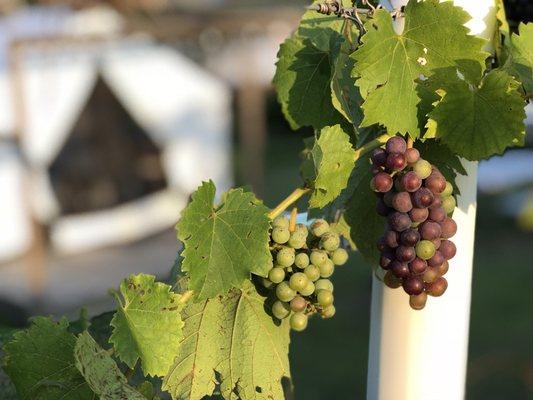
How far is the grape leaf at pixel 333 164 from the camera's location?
26.3 inches

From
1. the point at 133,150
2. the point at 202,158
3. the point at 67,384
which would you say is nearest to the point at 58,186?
the point at 133,150

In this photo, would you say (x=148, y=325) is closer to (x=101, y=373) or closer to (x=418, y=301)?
(x=101, y=373)

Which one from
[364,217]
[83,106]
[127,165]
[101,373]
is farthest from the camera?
[127,165]

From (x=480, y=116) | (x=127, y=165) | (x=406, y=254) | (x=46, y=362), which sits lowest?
(x=127, y=165)

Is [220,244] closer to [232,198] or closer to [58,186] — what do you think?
[232,198]

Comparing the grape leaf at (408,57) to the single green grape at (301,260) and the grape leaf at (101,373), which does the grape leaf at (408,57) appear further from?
the grape leaf at (101,373)

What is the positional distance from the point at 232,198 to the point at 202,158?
5.52m

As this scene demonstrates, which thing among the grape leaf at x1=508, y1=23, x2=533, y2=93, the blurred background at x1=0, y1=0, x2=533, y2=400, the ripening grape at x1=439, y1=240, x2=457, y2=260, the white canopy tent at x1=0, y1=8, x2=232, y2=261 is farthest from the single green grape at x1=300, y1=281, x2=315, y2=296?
the white canopy tent at x1=0, y1=8, x2=232, y2=261

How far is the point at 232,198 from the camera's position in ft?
2.22

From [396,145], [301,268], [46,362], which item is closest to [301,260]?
[301,268]

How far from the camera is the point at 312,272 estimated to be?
0.68 meters

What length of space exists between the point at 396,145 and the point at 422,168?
0.09ft

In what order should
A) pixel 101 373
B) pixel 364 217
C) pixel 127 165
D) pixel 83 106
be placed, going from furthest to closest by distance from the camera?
pixel 127 165 → pixel 83 106 → pixel 364 217 → pixel 101 373

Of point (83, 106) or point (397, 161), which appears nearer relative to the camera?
point (397, 161)
